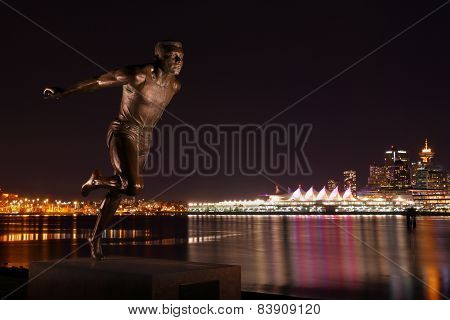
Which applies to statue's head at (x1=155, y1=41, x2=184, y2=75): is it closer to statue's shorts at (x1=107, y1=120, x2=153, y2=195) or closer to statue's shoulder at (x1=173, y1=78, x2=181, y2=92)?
statue's shoulder at (x1=173, y1=78, x2=181, y2=92)

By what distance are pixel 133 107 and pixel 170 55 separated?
93 cm

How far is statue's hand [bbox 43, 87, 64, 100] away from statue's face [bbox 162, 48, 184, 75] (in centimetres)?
152

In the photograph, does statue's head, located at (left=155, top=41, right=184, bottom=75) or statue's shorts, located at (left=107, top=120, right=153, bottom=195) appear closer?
statue's shorts, located at (left=107, top=120, right=153, bottom=195)

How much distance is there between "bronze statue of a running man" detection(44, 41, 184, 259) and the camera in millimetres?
7246

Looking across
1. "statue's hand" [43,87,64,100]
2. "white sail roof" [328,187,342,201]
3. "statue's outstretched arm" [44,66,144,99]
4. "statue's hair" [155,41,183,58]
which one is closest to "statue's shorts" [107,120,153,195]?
"statue's outstretched arm" [44,66,144,99]

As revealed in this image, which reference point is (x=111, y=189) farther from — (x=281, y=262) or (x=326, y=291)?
(x=281, y=262)

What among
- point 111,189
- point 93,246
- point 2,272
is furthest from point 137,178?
point 2,272

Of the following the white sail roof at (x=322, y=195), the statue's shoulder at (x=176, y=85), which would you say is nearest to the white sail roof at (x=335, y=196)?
the white sail roof at (x=322, y=195)

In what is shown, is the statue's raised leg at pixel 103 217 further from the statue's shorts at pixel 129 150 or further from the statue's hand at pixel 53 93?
the statue's hand at pixel 53 93

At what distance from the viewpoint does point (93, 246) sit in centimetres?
760

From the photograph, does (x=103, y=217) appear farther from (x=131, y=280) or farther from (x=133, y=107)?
(x=131, y=280)

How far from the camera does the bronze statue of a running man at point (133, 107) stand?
7246mm

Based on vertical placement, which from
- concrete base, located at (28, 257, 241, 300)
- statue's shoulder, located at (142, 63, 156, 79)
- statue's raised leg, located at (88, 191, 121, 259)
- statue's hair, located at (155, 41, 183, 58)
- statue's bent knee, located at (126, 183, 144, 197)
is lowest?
concrete base, located at (28, 257, 241, 300)
